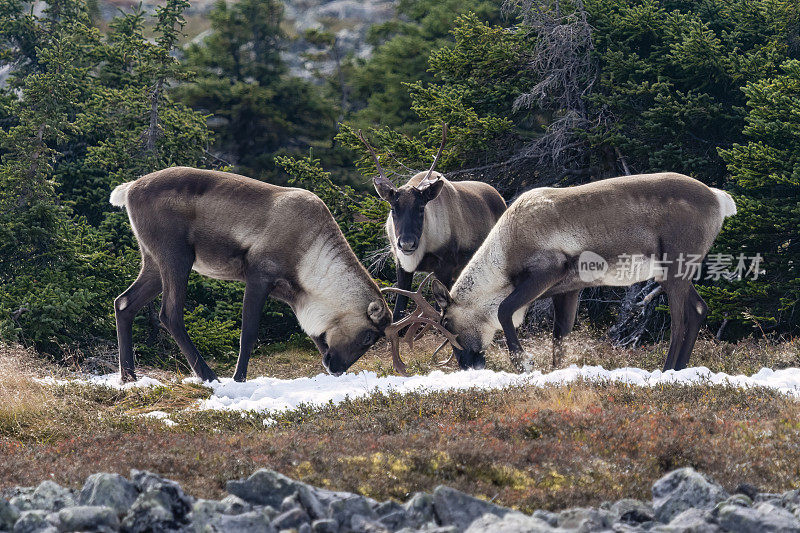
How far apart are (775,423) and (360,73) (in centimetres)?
2380

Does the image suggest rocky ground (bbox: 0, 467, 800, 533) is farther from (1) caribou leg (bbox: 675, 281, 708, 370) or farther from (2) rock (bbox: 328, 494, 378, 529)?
(1) caribou leg (bbox: 675, 281, 708, 370)

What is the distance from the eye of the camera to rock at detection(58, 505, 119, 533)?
5.18m

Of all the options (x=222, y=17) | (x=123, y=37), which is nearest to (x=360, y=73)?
(x=222, y=17)

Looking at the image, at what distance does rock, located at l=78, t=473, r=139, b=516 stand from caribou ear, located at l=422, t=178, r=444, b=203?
24.5 ft

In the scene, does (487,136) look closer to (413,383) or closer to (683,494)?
(413,383)

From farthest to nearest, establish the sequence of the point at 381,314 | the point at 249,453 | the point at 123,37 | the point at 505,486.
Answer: the point at 123,37 < the point at 381,314 < the point at 249,453 < the point at 505,486

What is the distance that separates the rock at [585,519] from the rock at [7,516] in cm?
320

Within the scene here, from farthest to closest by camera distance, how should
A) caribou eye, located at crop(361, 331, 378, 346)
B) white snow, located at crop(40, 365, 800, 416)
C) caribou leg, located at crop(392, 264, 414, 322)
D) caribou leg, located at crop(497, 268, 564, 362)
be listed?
1. caribou leg, located at crop(392, 264, 414, 322)
2. caribou eye, located at crop(361, 331, 378, 346)
3. caribou leg, located at crop(497, 268, 564, 362)
4. white snow, located at crop(40, 365, 800, 416)

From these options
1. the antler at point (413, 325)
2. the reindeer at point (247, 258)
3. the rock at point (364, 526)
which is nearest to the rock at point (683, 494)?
the rock at point (364, 526)

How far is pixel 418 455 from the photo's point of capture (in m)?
6.61

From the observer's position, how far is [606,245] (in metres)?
11.0

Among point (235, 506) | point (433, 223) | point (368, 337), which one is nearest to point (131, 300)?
point (368, 337)

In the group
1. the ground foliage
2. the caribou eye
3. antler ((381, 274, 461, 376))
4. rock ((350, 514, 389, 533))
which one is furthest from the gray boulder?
the ground foliage

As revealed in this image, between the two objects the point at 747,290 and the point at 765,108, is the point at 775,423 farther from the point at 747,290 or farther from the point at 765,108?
the point at 765,108
